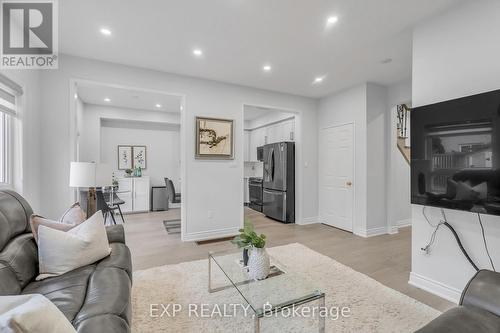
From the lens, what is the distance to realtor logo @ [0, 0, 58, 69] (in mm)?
2221

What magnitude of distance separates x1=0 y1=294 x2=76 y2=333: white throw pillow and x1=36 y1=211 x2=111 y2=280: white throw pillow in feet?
3.38

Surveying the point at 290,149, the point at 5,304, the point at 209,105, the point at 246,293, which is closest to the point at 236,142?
the point at 209,105

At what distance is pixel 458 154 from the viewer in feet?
6.53

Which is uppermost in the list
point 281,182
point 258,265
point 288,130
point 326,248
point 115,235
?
point 288,130

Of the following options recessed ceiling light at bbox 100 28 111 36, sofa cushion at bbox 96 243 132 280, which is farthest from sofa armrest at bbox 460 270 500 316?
recessed ceiling light at bbox 100 28 111 36

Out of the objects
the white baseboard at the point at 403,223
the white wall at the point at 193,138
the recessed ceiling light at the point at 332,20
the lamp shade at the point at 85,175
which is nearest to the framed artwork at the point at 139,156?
the white wall at the point at 193,138

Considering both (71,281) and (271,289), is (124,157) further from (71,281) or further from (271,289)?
(271,289)

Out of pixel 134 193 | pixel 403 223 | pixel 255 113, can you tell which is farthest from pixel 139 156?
pixel 403 223

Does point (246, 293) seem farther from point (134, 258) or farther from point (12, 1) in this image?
point (12, 1)

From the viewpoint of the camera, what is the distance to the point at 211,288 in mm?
2316

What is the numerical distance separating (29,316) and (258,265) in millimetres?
1389

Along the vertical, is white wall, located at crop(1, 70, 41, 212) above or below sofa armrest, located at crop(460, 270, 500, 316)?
above

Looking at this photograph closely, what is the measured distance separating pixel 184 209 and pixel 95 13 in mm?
2688

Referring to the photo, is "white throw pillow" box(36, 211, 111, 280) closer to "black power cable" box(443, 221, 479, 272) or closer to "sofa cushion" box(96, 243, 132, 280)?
A: "sofa cushion" box(96, 243, 132, 280)
